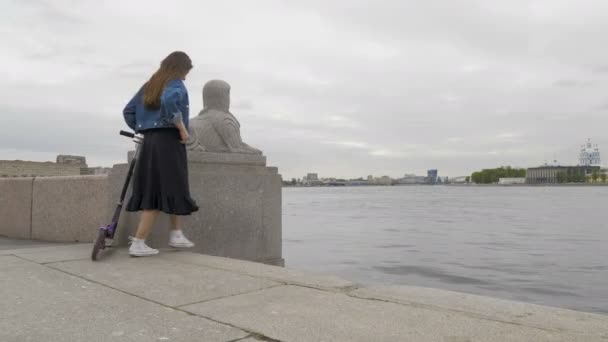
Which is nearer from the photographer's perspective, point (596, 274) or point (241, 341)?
point (241, 341)

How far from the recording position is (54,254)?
16.2ft

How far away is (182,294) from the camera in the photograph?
10.6 ft

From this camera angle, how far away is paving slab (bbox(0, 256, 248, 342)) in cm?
238

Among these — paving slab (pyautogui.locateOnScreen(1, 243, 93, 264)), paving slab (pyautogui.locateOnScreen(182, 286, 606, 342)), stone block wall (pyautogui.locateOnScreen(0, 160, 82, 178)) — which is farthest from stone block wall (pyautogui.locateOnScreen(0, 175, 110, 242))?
stone block wall (pyautogui.locateOnScreen(0, 160, 82, 178))

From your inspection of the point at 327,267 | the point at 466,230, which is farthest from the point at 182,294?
the point at 466,230

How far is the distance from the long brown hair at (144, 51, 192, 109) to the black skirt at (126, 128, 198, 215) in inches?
11.2

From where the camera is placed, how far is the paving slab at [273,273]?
3.47 m

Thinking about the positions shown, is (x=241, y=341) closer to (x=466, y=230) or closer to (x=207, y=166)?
(x=207, y=166)

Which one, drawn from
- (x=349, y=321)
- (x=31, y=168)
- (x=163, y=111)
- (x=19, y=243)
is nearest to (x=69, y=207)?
(x=19, y=243)

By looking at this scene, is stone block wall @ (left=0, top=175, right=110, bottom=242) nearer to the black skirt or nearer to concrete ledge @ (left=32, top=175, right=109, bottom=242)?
concrete ledge @ (left=32, top=175, right=109, bottom=242)

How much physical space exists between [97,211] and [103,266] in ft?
7.50

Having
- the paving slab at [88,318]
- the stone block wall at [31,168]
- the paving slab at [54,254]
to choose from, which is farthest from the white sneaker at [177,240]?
the stone block wall at [31,168]

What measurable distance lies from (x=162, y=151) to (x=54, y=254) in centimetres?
151

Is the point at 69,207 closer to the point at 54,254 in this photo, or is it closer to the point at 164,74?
the point at 54,254
